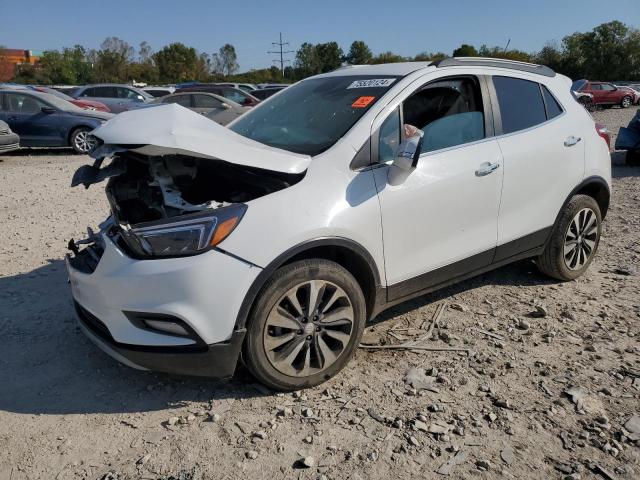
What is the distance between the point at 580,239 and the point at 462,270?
150 centimetres

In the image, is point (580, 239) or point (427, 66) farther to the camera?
point (580, 239)

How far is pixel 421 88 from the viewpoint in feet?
11.5

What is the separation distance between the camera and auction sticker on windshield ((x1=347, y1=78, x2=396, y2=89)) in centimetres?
350

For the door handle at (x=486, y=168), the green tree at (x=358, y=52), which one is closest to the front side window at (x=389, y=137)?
the door handle at (x=486, y=168)

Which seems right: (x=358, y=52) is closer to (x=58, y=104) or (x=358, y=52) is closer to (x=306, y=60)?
(x=306, y=60)

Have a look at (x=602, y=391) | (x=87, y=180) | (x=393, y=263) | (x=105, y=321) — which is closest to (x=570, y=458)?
(x=602, y=391)

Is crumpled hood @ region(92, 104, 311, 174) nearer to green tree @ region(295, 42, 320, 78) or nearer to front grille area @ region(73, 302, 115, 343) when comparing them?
front grille area @ region(73, 302, 115, 343)

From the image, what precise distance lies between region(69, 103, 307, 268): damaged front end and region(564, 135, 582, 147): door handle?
2.37 metres

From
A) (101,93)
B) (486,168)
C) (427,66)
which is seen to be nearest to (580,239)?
(486,168)

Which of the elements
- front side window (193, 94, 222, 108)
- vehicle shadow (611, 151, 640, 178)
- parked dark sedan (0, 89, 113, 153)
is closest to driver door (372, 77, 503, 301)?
vehicle shadow (611, 151, 640, 178)

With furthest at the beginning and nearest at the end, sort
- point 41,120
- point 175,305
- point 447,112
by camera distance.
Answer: point 41,120 → point 447,112 → point 175,305

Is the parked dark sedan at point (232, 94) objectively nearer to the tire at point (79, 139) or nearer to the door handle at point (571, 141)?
the tire at point (79, 139)

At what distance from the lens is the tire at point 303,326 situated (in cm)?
283

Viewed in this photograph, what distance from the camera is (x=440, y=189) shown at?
340cm
